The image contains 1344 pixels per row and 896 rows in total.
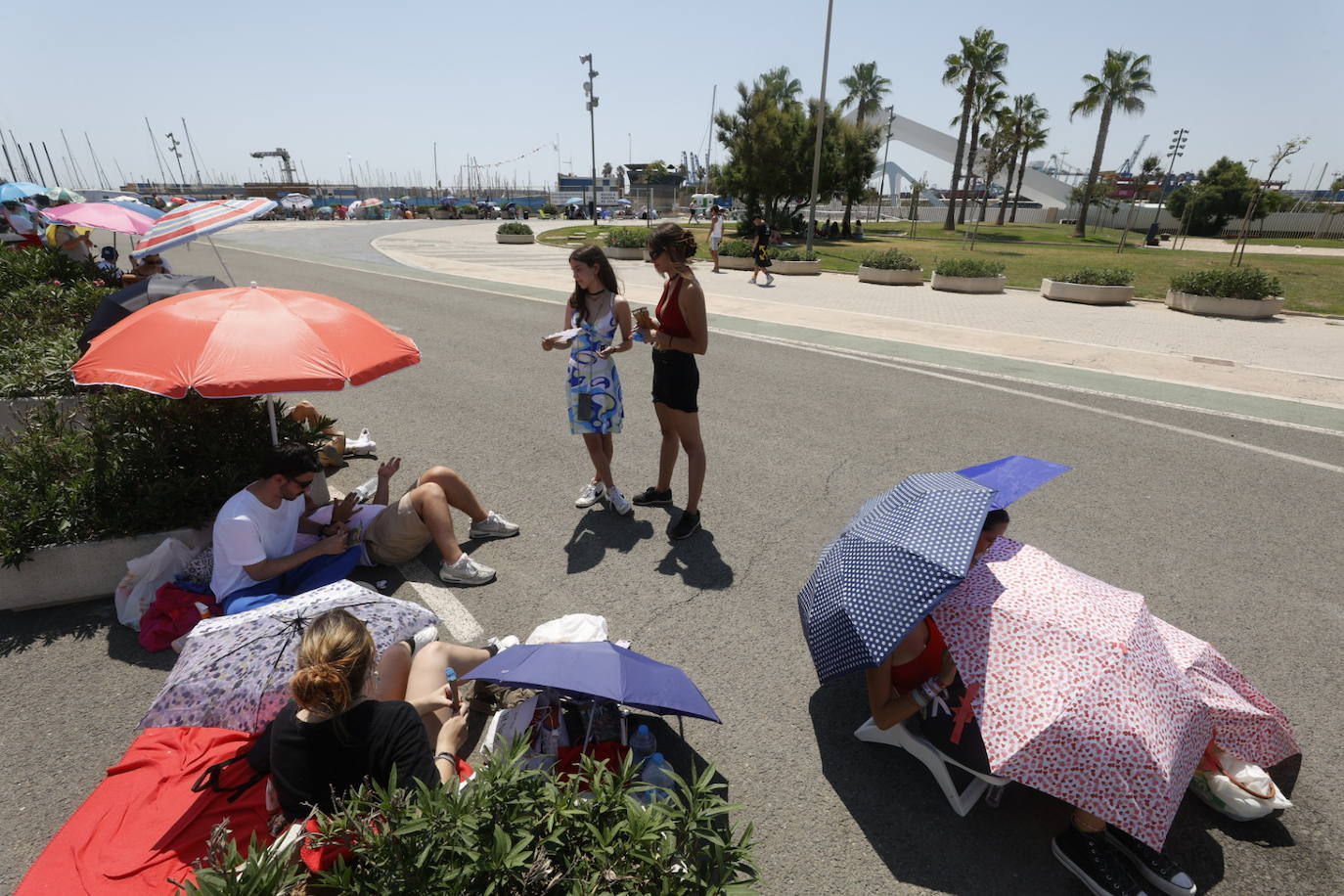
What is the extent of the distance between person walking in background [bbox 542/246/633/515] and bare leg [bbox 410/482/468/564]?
1.23 metres

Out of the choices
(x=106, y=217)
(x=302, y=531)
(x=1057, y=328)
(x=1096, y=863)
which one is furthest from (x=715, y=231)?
(x=1096, y=863)

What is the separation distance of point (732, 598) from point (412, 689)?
1983mm

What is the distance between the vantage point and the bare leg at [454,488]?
4.61 meters

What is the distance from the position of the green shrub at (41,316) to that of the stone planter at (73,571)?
253cm

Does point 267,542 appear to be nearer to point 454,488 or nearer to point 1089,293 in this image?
point 454,488

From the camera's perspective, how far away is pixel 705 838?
1.93 m

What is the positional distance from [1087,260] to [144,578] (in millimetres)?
32770

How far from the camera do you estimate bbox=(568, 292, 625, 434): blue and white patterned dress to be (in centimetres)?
499

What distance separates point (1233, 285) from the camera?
14.7 metres

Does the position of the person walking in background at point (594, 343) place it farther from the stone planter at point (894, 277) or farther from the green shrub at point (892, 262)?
the green shrub at point (892, 262)

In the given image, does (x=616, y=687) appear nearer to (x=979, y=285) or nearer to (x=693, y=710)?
(x=693, y=710)

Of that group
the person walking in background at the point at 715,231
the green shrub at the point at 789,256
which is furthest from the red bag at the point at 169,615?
the green shrub at the point at 789,256

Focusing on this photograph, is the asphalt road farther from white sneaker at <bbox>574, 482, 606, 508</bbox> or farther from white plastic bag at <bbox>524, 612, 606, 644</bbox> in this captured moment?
white plastic bag at <bbox>524, 612, 606, 644</bbox>

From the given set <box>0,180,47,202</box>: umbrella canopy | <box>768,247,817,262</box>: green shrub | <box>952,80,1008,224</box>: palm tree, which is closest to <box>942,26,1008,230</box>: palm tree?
<box>952,80,1008,224</box>: palm tree
